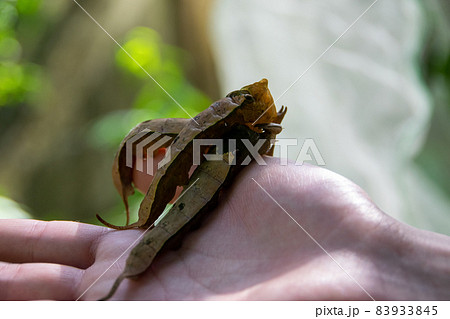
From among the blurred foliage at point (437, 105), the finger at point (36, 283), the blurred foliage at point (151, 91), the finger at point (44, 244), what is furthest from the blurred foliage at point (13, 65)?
the blurred foliage at point (437, 105)

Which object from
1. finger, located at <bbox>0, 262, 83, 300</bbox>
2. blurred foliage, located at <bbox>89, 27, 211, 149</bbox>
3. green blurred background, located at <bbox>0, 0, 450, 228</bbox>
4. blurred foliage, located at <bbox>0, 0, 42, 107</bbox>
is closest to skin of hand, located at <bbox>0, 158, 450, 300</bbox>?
finger, located at <bbox>0, 262, 83, 300</bbox>

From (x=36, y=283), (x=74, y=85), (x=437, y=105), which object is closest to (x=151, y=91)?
(x=74, y=85)

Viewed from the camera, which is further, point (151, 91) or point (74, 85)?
point (74, 85)

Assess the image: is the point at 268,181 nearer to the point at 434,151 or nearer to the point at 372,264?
the point at 372,264

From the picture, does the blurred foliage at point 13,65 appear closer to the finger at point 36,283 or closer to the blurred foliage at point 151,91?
the blurred foliage at point 151,91

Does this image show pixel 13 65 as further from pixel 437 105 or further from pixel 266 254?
pixel 437 105

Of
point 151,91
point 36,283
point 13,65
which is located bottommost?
point 36,283
